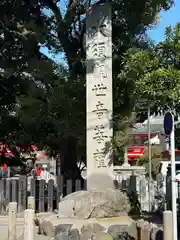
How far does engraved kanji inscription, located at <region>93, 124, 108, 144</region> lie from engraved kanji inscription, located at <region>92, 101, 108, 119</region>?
0.27m

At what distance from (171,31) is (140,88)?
1.24 m

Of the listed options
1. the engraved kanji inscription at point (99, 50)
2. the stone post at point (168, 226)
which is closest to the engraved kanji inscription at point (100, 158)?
A: the engraved kanji inscription at point (99, 50)

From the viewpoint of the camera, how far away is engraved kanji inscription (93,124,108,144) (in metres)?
11.4

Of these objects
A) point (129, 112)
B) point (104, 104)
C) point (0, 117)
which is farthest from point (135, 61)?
point (0, 117)

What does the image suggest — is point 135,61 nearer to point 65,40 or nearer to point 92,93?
point 92,93

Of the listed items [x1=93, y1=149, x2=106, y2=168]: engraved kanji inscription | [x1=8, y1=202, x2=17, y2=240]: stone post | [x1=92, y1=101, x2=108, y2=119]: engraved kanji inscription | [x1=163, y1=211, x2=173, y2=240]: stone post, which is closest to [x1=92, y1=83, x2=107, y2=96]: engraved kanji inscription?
[x1=92, y1=101, x2=108, y2=119]: engraved kanji inscription

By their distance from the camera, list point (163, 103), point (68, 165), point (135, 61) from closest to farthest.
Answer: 1. point (163, 103)
2. point (135, 61)
3. point (68, 165)

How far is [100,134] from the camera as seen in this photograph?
11.4 metres

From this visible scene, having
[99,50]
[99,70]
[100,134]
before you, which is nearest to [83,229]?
[100,134]

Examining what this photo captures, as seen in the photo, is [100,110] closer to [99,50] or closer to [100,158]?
[100,158]

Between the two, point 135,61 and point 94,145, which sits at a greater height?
point 135,61

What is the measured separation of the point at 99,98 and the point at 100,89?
0.80 ft

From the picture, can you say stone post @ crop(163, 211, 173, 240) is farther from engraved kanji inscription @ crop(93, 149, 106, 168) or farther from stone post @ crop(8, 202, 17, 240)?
engraved kanji inscription @ crop(93, 149, 106, 168)

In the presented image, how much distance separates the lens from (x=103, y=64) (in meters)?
11.7
